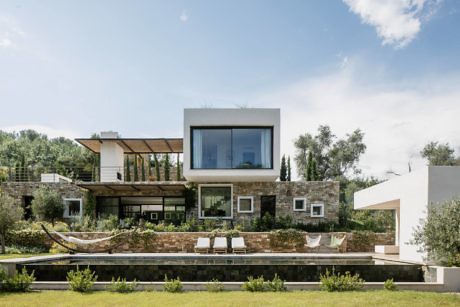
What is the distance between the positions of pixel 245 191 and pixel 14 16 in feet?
43.1

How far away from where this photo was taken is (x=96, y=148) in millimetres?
25906

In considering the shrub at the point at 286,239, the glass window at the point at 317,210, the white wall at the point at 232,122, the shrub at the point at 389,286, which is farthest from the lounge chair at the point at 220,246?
the shrub at the point at 389,286

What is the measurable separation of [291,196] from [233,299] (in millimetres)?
14887

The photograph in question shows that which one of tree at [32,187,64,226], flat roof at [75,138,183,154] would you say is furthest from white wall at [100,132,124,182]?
tree at [32,187,64,226]

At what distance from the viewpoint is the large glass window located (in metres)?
19.5

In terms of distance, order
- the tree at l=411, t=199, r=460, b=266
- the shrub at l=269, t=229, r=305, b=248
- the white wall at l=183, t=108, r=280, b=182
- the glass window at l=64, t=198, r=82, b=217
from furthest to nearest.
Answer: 1. the glass window at l=64, t=198, r=82, b=217
2. the white wall at l=183, t=108, r=280, b=182
3. the shrub at l=269, t=229, r=305, b=248
4. the tree at l=411, t=199, r=460, b=266

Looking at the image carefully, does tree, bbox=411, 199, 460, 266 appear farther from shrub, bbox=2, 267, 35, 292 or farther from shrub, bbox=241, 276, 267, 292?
shrub, bbox=2, 267, 35, 292

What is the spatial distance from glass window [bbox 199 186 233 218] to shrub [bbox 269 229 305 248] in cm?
476

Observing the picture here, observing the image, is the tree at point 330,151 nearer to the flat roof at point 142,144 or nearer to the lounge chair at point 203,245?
the flat roof at point 142,144

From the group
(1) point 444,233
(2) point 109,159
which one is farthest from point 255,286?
(2) point 109,159

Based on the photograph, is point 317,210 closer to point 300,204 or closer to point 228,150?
point 300,204

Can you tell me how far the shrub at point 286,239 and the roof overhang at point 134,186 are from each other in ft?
20.7

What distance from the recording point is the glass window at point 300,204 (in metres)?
22.0

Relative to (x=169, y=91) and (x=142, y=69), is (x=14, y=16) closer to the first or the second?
(x=142, y=69)
